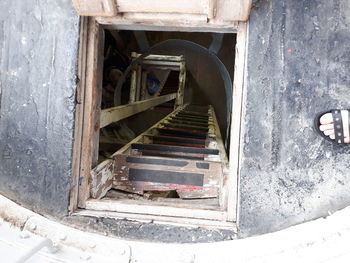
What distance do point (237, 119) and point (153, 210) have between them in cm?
72

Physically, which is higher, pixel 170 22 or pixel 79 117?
pixel 170 22

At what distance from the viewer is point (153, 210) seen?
1.76 metres

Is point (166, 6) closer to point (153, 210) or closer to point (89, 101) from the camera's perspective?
point (89, 101)

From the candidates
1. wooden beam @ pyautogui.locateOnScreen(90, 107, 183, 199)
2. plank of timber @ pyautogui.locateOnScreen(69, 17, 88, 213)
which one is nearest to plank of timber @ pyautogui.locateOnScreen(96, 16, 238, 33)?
plank of timber @ pyautogui.locateOnScreen(69, 17, 88, 213)

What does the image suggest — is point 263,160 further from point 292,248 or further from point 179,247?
point 179,247

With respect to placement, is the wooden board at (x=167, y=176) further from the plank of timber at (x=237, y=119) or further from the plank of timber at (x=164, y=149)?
the plank of timber at (x=237, y=119)

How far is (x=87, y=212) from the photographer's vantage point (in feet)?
5.81

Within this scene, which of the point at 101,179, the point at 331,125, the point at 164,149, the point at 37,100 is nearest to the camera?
the point at 331,125

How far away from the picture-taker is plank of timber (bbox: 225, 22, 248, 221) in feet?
5.43

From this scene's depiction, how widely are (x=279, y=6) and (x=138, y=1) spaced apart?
744 millimetres

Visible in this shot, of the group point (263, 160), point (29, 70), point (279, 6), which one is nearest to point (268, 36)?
point (279, 6)

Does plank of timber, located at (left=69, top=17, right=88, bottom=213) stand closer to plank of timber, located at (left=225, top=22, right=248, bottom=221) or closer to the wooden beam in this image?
the wooden beam

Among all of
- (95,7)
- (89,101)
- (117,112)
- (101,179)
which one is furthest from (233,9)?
(117,112)

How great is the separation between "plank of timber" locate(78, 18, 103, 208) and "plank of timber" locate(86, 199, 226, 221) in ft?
0.34
